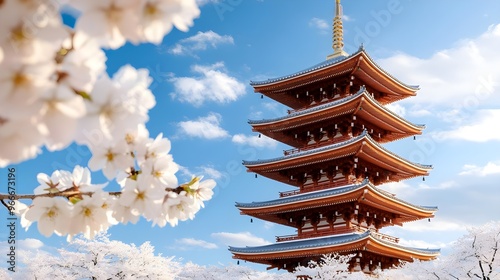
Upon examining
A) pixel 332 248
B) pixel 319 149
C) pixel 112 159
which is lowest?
pixel 112 159

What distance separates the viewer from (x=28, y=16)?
43.4 inches

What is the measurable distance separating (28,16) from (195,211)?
133 cm

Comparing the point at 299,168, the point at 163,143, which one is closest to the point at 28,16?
the point at 163,143

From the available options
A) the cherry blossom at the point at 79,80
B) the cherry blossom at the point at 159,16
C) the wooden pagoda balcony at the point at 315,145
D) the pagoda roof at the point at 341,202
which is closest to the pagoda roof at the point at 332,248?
the pagoda roof at the point at 341,202

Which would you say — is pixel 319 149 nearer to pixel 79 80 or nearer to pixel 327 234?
pixel 327 234

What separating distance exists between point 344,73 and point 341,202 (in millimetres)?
5660

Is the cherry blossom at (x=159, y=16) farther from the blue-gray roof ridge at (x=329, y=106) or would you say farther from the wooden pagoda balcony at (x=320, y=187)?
the wooden pagoda balcony at (x=320, y=187)

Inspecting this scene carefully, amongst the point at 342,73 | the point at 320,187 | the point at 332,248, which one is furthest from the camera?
the point at 342,73

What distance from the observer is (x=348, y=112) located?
2086 cm

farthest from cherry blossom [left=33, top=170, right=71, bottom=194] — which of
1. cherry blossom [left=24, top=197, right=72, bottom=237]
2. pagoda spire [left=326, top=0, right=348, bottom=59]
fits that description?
pagoda spire [left=326, top=0, right=348, bottom=59]

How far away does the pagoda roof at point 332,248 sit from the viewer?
60.9 ft

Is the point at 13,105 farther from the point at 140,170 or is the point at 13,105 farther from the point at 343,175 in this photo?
the point at 343,175

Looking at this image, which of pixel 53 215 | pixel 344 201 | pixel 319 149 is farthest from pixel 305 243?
pixel 53 215

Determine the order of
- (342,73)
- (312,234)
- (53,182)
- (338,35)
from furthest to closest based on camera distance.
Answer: (338,35), (342,73), (312,234), (53,182)
